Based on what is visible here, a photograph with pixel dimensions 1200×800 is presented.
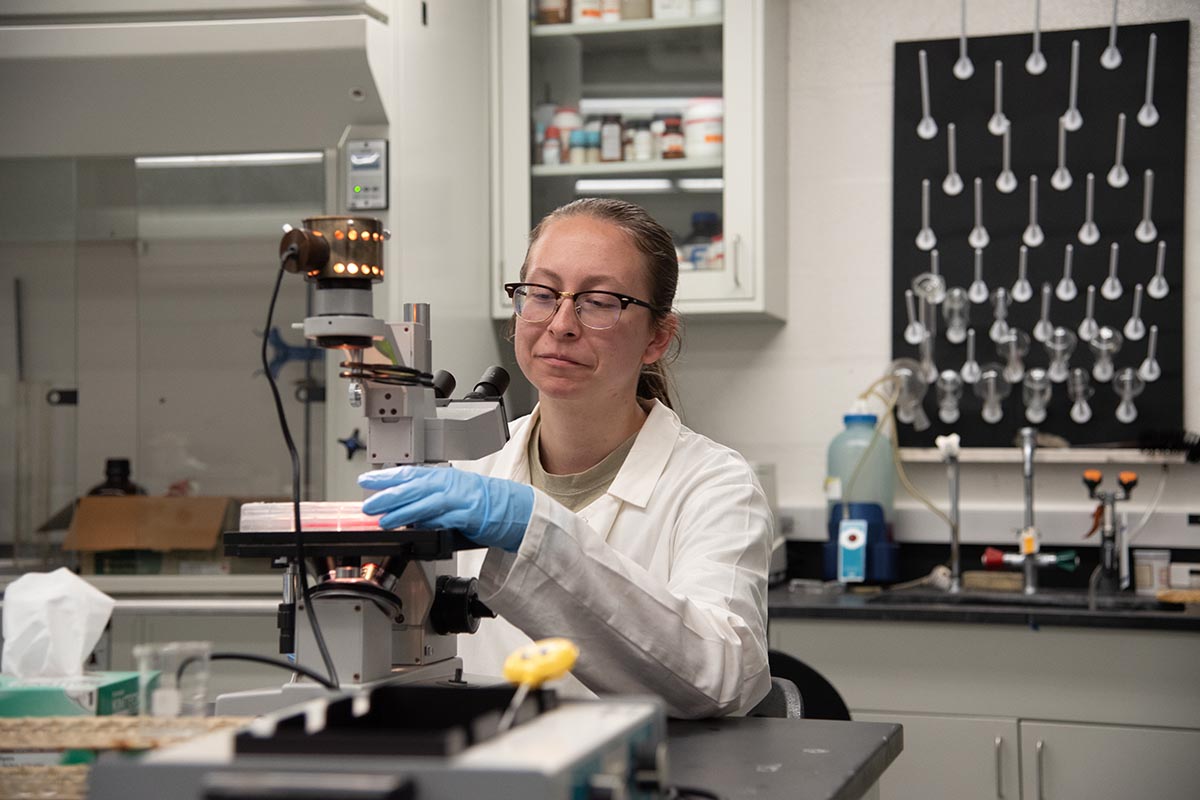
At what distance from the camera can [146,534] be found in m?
3.01

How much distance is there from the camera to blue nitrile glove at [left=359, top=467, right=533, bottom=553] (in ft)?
3.99

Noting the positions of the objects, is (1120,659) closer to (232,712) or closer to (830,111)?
(830,111)

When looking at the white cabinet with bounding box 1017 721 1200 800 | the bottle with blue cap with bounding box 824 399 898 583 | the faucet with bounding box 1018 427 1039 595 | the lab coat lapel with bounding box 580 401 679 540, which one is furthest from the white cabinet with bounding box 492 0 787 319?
the lab coat lapel with bounding box 580 401 679 540

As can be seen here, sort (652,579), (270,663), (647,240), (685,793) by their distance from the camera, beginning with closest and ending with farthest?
(685,793) < (270,663) < (652,579) < (647,240)

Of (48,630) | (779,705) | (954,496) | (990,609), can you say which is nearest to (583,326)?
(779,705)

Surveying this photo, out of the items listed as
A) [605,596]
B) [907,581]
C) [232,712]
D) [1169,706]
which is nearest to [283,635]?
[232,712]

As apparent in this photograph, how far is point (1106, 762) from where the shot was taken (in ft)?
8.54

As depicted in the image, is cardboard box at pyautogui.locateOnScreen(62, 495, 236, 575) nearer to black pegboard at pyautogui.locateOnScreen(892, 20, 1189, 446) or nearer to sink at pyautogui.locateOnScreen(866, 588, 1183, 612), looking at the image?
sink at pyautogui.locateOnScreen(866, 588, 1183, 612)

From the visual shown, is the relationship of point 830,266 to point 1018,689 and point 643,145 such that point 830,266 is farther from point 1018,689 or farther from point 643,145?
point 1018,689

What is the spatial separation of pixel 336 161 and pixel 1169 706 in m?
2.01

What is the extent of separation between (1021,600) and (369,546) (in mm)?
2088

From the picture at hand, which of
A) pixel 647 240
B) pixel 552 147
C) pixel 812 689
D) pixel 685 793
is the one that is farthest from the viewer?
pixel 552 147

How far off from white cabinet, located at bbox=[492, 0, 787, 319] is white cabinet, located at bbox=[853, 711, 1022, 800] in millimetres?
1066

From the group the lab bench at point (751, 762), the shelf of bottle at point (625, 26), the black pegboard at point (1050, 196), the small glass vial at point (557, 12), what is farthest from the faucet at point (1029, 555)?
the lab bench at point (751, 762)
